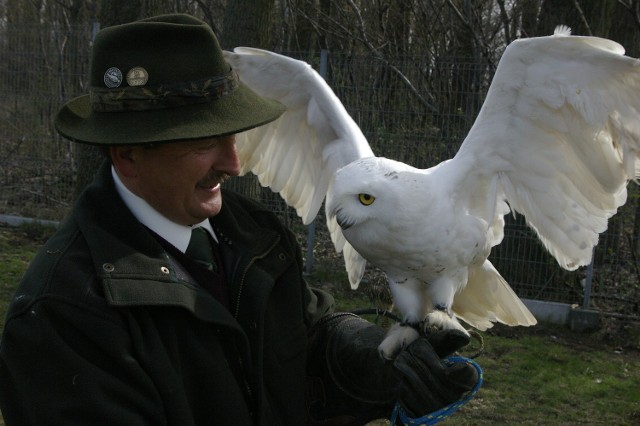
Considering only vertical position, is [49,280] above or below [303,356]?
above

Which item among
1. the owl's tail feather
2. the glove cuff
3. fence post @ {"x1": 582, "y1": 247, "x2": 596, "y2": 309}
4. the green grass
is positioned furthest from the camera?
fence post @ {"x1": 582, "y1": 247, "x2": 596, "y2": 309}

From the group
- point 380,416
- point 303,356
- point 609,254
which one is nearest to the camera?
point 303,356

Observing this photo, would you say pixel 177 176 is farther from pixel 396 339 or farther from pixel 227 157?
pixel 396 339

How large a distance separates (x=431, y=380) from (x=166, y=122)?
1.09m

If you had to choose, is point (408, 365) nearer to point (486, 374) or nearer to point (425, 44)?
point (486, 374)

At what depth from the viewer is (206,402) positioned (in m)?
1.81

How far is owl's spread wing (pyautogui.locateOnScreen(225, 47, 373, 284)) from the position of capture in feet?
10.9

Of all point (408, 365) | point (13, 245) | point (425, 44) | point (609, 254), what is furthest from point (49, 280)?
point (425, 44)

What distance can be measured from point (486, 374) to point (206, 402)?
3382 mm

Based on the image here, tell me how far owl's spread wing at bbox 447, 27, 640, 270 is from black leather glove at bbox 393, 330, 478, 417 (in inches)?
33.1

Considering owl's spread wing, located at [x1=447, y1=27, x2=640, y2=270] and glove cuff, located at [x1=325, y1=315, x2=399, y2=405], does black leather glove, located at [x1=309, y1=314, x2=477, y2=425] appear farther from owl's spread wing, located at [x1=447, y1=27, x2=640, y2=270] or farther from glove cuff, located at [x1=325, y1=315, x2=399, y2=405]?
owl's spread wing, located at [x1=447, y1=27, x2=640, y2=270]

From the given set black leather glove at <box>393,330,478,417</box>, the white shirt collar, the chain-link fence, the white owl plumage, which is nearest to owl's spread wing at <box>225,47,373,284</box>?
the white owl plumage

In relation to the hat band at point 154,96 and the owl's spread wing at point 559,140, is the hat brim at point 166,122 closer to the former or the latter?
the hat band at point 154,96

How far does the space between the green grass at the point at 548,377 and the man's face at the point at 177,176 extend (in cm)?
241
